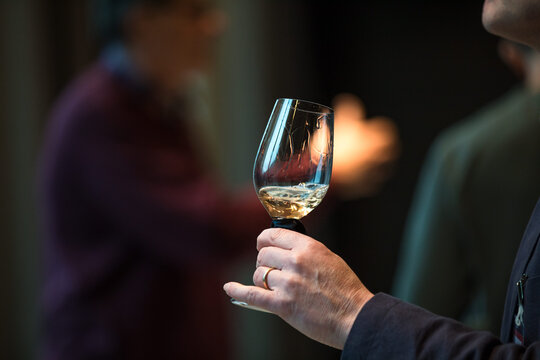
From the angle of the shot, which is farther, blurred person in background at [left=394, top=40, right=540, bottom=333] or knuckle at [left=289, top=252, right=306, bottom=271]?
blurred person in background at [left=394, top=40, right=540, bottom=333]

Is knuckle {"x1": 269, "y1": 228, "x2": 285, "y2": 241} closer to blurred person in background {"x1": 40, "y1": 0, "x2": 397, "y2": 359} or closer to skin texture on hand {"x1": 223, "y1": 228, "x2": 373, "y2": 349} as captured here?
skin texture on hand {"x1": 223, "y1": 228, "x2": 373, "y2": 349}

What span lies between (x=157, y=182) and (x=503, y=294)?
950 millimetres

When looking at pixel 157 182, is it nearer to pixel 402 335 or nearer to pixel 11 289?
pixel 402 335

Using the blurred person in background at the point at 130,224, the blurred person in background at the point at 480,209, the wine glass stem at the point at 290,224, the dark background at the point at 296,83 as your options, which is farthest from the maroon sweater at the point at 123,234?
the dark background at the point at 296,83

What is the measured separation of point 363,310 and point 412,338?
0.20 feet

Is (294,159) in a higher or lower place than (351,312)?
higher

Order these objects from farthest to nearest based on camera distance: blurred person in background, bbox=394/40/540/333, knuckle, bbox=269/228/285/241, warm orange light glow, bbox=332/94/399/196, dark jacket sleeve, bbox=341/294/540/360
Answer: warm orange light glow, bbox=332/94/399/196 < blurred person in background, bbox=394/40/540/333 < knuckle, bbox=269/228/285/241 < dark jacket sleeve, bbox=341/294/540/360

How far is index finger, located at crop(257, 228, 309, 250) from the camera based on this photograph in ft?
2.57

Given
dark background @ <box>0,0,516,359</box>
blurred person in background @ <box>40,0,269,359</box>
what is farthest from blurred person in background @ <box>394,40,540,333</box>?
dark background @ <box>0,0,516,359</box>

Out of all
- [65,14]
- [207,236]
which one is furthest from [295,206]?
[65,14]

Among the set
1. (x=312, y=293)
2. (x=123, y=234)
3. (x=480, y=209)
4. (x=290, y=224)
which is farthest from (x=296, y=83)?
(x=312, y=293)

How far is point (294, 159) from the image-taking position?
2.70 ft

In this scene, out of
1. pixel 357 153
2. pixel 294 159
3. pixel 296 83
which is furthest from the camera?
pixel 296 83

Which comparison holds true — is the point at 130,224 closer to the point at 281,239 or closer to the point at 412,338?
the point at 281,239
